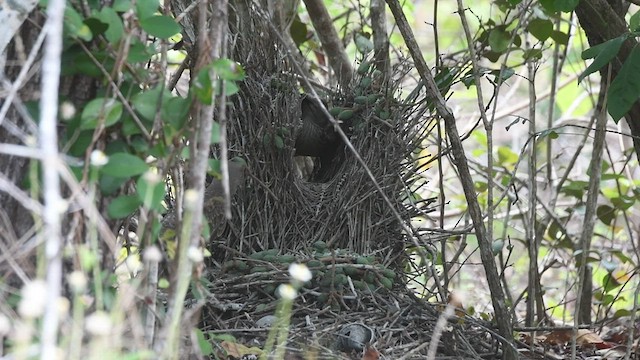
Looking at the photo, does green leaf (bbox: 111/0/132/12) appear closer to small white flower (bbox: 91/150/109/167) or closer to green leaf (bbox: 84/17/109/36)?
green leaf (bbox: 84/17/109/36)

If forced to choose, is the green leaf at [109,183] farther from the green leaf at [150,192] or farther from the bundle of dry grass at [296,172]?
the bundle of dry grass at [296,172]

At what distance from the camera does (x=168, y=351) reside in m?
1.34

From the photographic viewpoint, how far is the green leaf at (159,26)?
1599 mm

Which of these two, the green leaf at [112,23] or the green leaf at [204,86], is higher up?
the green leaf at [112,23]

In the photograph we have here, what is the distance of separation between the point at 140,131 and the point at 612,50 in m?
1.39

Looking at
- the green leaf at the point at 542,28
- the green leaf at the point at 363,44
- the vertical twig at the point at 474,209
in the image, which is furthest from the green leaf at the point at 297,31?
the vertical twig at the point at 474,209

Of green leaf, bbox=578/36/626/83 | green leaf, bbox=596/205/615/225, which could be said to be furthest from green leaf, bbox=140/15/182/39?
green leaf, bbox=596/205/615/225

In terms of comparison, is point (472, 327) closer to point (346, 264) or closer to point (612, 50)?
point (346, 264)

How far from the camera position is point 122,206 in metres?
1.56

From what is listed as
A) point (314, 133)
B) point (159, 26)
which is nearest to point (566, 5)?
point (314, 133)

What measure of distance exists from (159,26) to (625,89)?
4.46ft

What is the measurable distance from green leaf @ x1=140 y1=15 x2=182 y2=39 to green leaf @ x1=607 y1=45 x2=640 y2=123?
130 centimetres

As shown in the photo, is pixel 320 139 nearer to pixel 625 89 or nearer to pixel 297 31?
pixel 297 31

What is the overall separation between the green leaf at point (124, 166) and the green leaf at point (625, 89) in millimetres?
1392
